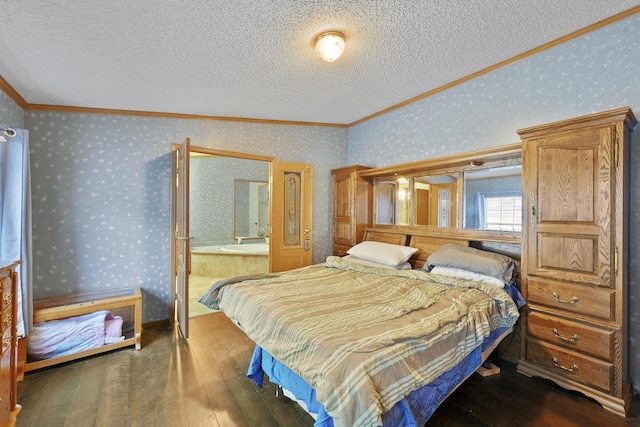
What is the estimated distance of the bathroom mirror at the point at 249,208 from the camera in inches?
261

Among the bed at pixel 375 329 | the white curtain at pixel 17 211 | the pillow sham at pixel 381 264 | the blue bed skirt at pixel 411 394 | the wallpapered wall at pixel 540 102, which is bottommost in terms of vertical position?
the blue bed skirt at pixel 411 394

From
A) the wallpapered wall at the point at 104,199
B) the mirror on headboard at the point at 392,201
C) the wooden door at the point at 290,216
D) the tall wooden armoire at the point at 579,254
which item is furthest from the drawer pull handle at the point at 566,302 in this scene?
the wallpapered wall at the point at 104,199

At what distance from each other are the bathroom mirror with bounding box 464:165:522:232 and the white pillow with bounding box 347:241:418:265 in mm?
672

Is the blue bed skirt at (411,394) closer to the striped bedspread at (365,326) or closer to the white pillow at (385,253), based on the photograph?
the striped bedspread at (365,326)

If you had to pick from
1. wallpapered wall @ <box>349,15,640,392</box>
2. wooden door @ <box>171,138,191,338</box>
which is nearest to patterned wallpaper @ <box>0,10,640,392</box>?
wallpapered wall @ <box>349,15,640,392</box>

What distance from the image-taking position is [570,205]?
6.73 feet

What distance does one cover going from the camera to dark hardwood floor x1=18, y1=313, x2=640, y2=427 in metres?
1.83

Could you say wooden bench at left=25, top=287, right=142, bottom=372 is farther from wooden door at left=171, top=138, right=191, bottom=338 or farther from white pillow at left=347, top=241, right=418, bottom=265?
white pillow at left=347, top=241, right=418, bottom=265

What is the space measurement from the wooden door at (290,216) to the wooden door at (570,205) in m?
2.64

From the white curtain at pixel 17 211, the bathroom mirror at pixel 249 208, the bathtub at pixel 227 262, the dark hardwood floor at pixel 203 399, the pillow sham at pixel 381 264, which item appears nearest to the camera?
the dark hardwood floor at pixel 203 399

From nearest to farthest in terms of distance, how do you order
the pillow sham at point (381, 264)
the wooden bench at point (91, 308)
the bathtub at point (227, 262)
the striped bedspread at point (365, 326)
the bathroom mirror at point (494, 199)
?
the striped bedspread at point (365, 326), the wooden bench at point (91, 308), the bathroom mirror at point (494, 199), the pillow sham at point (381, 264), the bathtub at point (227, 262)

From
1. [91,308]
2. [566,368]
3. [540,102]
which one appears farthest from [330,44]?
[91,308]

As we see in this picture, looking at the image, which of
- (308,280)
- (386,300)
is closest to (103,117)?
(308,280)

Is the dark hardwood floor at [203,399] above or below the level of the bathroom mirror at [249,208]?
below
